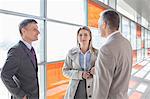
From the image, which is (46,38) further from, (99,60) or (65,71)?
(99,60)

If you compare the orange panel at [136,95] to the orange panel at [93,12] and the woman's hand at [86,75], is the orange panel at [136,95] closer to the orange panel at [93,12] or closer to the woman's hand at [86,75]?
the orange panel at [93,12]

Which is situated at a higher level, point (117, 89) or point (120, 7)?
point (120, 7)

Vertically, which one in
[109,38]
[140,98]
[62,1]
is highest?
[62,1]

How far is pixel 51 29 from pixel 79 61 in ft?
4.80

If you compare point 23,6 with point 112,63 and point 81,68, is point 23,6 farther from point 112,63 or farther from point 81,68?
point 112,63

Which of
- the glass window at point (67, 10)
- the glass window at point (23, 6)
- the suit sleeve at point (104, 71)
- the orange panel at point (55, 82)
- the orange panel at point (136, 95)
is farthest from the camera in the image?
the orange panel at point (136, 95)

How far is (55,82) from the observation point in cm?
427

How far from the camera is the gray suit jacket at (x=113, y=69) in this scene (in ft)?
6.60

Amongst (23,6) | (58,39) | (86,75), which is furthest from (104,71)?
(58,39)

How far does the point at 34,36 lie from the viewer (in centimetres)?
238

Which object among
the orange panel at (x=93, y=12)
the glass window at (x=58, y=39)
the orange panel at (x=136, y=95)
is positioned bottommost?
the orange panel at (x=136, y=95)

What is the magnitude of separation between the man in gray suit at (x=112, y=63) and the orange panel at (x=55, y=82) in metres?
Answer: 1.99

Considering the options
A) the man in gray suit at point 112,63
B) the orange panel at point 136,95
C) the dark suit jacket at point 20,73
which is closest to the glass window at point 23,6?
the dark suit jacket at point 20,73

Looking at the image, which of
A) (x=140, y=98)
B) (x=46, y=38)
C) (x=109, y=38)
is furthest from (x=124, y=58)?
(x=140, y=98)
